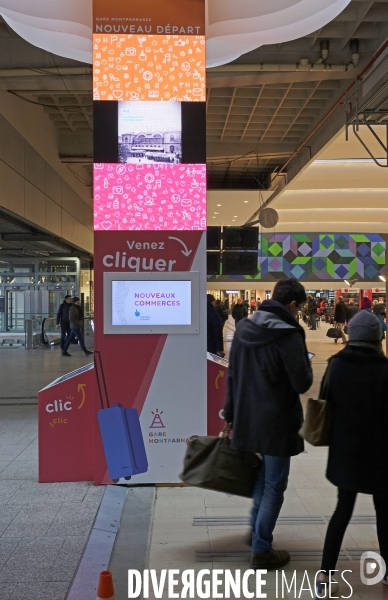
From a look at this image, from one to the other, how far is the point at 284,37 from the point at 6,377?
8258 mm

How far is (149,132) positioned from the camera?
471cm

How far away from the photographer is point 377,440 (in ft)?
9.51

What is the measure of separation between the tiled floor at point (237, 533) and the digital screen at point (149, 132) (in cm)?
263

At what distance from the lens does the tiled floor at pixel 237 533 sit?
3348 mm

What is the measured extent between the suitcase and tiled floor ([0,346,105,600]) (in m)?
0.25

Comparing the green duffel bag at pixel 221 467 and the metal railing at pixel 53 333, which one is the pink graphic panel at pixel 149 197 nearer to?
the green duffel bag at pixel 221 467

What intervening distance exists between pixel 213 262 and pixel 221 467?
8776 mm

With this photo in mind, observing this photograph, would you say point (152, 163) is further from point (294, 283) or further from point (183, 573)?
point (183, 573)

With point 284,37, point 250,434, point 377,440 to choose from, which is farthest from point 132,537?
point 284,37

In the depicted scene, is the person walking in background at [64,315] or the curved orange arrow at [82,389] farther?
the person walking in background at [64,315]

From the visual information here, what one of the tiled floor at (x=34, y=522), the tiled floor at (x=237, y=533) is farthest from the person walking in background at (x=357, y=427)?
the tiled floor at (x=34, y=522)

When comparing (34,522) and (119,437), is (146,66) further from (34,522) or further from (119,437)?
(34,522)

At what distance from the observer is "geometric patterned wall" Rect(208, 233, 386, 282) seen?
33969 millimetres

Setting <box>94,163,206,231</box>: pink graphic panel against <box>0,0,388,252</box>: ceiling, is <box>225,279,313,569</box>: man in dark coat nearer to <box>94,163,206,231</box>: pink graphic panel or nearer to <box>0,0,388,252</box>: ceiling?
<box>94,163,206,231</box>: pink graphic panel
